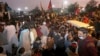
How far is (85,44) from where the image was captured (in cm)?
318

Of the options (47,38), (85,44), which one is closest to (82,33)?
(85,44)

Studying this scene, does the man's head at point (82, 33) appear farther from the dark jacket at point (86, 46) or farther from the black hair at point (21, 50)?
the black hair at point (21, 50)

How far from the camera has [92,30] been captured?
3211 mm

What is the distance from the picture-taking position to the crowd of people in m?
3.16

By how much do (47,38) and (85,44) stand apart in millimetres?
524

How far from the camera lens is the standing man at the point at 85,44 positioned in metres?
3.15

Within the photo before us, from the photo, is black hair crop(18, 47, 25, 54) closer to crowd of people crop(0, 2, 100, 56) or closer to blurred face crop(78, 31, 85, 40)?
crowd of people crop(0, 2, 100, 56)

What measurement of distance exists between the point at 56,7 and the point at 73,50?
64 centimetres

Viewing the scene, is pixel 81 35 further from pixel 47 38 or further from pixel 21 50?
pixel 21 50

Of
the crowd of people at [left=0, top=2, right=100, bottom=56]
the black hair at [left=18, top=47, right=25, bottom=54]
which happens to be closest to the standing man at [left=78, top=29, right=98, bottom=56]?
the crowd of people at [left=0, top=2, right=100, bottom=56]

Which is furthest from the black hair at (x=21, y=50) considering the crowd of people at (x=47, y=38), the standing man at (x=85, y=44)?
the standing man at (x=85, y=44)

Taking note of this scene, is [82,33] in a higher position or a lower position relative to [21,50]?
higher

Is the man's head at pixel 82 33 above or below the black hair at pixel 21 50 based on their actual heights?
above

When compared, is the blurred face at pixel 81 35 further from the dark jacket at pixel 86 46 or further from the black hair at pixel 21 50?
the black hair at pixel 21 50
